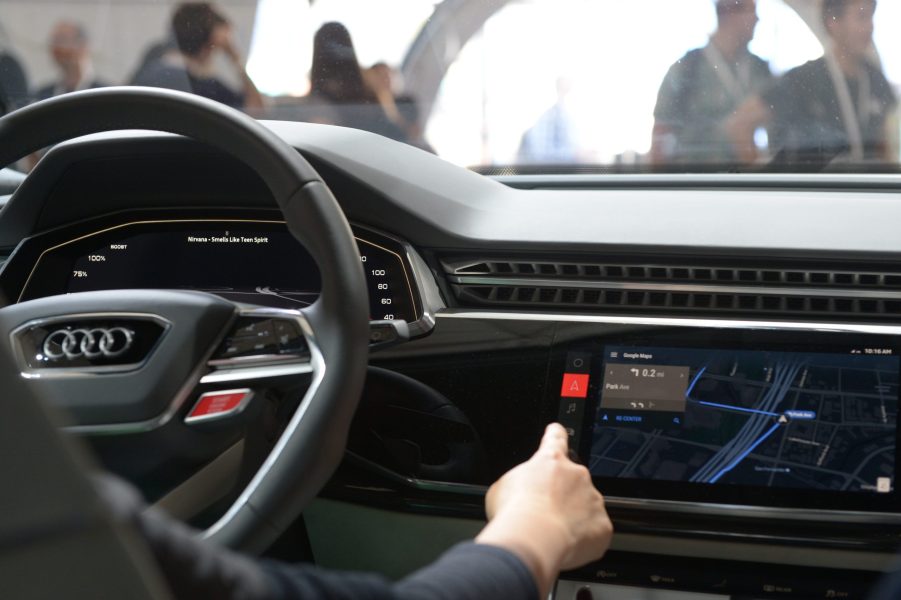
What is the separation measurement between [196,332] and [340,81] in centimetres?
98

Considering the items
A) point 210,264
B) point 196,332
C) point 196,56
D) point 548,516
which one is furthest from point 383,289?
point 196,56

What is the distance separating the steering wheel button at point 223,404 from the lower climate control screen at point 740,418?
1.68 feet

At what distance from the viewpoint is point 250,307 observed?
138 centimetres

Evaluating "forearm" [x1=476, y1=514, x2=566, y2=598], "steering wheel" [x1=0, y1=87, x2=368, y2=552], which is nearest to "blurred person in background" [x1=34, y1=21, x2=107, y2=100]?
"steering wheel" [x1=0, y1=87, x2=368, y2=552]

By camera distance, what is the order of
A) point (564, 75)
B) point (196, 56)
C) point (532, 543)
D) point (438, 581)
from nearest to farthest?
point (438, 581), point (532, 543), point (564, 75), point (196, 56)

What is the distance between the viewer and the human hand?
0.96 metres

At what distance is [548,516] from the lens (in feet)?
3.51

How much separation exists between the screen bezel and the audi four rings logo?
0.62 m

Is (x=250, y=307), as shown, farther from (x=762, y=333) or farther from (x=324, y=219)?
(x=762, y=333)

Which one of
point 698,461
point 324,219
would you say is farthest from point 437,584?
point 698,461

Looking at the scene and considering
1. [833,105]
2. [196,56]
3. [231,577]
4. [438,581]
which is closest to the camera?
[231,577]

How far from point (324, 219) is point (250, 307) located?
170 millimetres

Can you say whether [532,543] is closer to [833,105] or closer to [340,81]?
[833,105]

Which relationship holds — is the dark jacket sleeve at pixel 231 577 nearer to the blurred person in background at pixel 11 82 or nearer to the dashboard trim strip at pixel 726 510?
the dashboard trim strip at pixel 726 510
